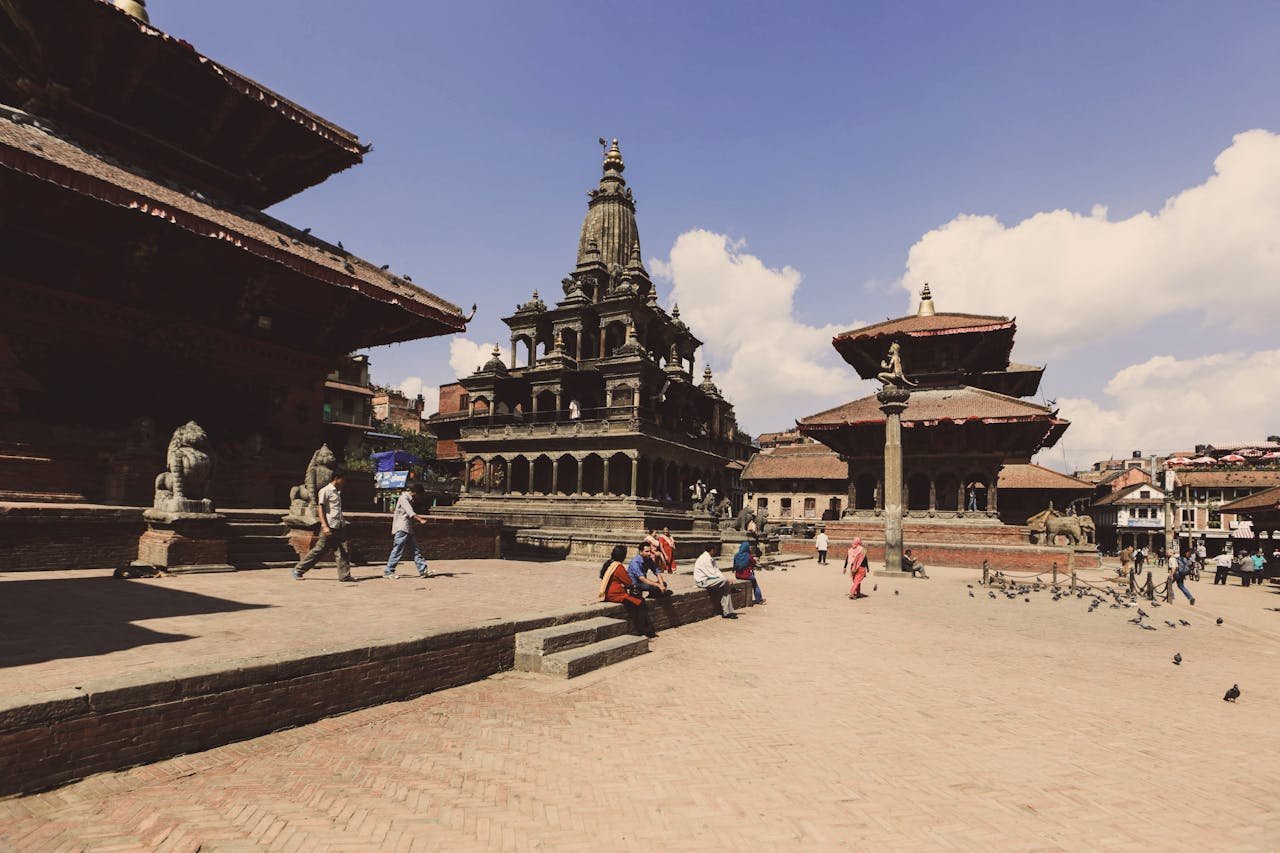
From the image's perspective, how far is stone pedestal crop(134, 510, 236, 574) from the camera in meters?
9.52

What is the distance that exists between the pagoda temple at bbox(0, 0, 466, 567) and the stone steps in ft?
25.4

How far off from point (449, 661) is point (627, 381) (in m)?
28.7

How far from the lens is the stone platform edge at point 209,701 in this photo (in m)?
3.63

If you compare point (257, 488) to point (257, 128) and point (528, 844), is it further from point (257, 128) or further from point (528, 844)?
point (528, 844)

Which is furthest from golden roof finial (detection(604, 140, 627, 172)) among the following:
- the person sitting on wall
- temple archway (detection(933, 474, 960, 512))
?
the person sitting on wall

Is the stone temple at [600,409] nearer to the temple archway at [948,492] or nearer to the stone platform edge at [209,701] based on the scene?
the temple archway at [948,492]

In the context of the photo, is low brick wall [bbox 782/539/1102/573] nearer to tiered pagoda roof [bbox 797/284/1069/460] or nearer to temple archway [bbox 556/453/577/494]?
tiered pagoda roof [bbox 797/284/1069/460]

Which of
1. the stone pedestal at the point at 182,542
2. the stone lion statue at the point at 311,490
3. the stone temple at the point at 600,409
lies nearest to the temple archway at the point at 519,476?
the stone temple at the point at 600,409

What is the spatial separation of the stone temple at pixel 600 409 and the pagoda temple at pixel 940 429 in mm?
8262

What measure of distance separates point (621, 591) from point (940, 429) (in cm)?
2718

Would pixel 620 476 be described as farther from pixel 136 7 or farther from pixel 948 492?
pixel 136 7

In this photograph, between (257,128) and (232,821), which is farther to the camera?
(257,128)

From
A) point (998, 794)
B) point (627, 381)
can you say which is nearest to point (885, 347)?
point (627, 381)

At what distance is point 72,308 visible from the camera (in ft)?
41.3
